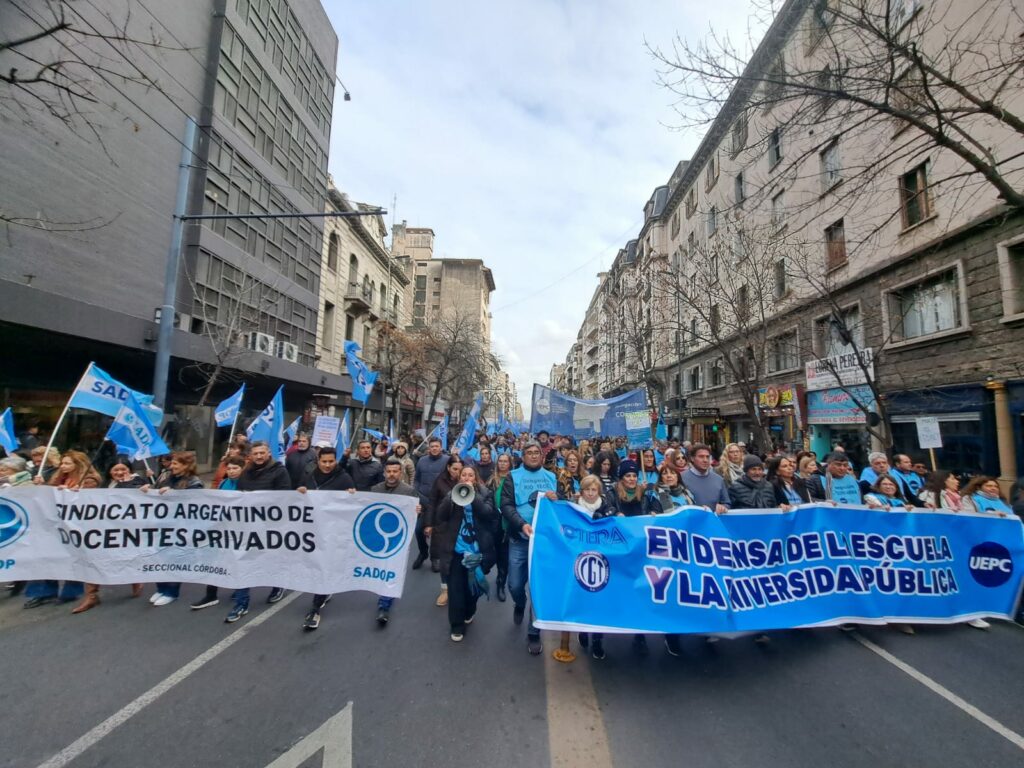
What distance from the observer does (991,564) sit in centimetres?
484

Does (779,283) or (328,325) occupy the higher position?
(779,283)

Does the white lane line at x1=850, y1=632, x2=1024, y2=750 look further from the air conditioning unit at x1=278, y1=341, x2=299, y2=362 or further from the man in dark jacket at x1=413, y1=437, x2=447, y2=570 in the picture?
the air conditioning unit at x1=278, y1=341, x2=299, y2=362

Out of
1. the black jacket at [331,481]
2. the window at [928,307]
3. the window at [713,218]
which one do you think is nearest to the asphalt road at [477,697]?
the black jacket at [331,481]

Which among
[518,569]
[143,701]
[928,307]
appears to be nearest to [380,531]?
[518,569]

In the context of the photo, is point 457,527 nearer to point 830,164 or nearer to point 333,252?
point 830,164

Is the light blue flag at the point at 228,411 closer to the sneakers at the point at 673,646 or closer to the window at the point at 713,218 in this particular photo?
the sneakers at the point at 673,646

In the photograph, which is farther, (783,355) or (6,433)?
(783,355)

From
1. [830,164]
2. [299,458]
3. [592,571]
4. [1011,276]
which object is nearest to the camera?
[592,571]

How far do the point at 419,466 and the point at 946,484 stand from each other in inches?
271

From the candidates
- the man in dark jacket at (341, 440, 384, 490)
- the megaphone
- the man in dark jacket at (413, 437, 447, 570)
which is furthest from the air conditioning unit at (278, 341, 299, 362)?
the megaphone

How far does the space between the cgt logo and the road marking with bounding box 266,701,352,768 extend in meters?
5.85

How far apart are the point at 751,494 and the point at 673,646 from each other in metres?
1.92

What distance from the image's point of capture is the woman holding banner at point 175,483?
17.0ft

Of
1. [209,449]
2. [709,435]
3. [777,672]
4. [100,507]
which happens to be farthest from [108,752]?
[709,435]
